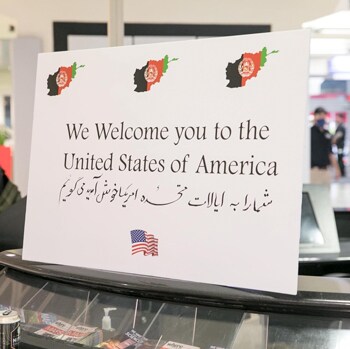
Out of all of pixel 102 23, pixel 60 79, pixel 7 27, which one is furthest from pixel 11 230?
pixel 102 23

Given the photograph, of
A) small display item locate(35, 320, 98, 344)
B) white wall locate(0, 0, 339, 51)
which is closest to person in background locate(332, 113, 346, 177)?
white wall locate(0, 0, 339, 51)

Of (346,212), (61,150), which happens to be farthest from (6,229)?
(346,212)

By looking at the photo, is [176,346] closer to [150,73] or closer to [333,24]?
[150,73]

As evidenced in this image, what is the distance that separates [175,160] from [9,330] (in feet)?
1.40

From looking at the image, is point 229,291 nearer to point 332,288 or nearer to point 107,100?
point 332,288

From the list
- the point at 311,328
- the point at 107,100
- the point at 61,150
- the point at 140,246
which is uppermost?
the point at 107,100

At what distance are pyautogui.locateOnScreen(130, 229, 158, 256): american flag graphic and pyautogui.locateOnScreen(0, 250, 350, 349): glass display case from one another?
0.20 feet

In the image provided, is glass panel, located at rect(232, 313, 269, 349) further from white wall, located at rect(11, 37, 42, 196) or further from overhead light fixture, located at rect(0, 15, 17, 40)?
white wall, located at rect(11, 37, 42, 196)

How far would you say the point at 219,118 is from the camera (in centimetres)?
96

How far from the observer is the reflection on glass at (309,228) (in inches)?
92.9

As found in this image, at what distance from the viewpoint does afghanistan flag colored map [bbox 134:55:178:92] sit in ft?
3.35

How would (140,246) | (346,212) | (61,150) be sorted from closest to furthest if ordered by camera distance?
1. (140,246)
2. (61,150)
3. (346,212)

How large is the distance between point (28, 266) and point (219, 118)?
58 centimetres

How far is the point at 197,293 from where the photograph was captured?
977mm
